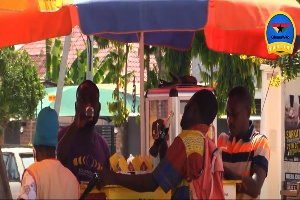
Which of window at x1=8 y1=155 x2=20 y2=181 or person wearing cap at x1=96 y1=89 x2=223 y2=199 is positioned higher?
person wearing cap at x1=96 y1=89 x2=223 y2=199

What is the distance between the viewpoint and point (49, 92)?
24391 mm

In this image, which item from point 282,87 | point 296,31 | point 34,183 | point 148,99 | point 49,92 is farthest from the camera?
point 49,92

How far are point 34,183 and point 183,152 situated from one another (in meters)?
0.93

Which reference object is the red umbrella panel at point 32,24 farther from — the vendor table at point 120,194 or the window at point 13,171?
the window at point 13,171

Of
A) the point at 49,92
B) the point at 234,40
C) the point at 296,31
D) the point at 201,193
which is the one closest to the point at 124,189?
the point at 201,193

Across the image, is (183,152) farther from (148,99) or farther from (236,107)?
(148,99)

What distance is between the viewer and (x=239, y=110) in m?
6.20

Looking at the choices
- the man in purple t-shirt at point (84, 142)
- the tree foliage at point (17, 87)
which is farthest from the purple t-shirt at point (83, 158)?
the tree foliage at point (17, 87)

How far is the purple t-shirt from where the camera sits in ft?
20.1

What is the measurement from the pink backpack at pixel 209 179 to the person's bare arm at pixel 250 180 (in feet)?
2.04

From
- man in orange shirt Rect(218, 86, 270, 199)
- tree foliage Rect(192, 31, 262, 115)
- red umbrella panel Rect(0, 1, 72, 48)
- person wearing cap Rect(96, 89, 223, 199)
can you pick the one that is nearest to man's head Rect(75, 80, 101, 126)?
red umbrella panel Rect(0, 1, 72, 48)

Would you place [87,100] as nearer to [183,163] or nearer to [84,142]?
[84,142]

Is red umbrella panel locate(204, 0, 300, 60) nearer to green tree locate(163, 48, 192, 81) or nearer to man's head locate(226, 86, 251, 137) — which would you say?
man's head locate(226, 86, 251, 137)

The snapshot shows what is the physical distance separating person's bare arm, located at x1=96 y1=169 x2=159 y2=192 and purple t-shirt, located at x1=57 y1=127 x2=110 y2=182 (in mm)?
840
